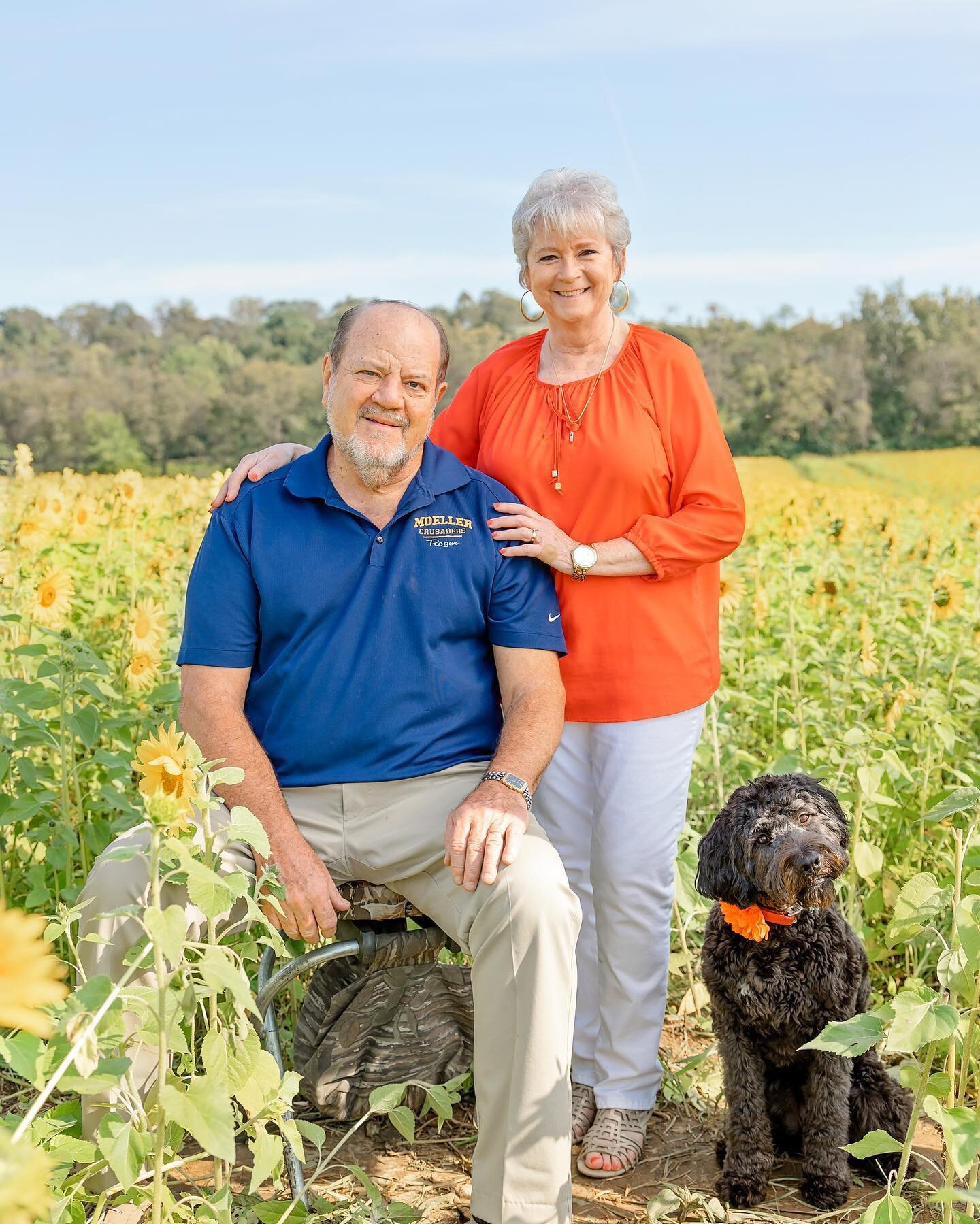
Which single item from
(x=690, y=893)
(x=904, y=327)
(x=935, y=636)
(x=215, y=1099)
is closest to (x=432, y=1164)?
(x=690, y=893)

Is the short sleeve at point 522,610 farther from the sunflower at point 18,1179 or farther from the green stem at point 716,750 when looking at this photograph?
the sunflower at point 18,1179

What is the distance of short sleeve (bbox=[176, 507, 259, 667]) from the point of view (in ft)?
8.88

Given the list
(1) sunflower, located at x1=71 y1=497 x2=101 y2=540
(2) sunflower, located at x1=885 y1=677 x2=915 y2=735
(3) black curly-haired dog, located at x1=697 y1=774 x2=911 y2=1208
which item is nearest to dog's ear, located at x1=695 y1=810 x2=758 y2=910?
(3) black curly-haired dog, located at x1=697 y1=774 x2=911 y2=1208

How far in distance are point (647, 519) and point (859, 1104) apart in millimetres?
1308

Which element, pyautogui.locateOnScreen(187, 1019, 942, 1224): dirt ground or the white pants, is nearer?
pyautogui.locateOnScreen(187, 1019, 942, 1224): dirt ground

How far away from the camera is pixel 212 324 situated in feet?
136

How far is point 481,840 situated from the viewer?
7.78 ft

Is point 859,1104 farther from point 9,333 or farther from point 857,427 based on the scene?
point 9,333

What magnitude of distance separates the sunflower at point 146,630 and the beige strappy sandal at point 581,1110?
1695mm

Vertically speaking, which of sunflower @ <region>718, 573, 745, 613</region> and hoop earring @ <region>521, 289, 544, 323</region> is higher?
hoop earring @ <region>521, 289, 544, 323</region>

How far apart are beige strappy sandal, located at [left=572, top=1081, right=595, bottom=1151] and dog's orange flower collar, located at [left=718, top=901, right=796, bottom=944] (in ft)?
2.38

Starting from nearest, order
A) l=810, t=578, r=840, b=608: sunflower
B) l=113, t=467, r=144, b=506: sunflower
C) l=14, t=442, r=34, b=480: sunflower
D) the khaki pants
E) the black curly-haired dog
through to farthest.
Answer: the khaki pants, the black curly-haired dog, l=810, t=578, r=840, b=608: sunflower, l=113, t=467, r=144, b=506: sunflower, l=14, t=442, r=34, b=480: sunflower

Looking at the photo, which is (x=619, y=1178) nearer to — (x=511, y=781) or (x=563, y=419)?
(x=511, y=781)

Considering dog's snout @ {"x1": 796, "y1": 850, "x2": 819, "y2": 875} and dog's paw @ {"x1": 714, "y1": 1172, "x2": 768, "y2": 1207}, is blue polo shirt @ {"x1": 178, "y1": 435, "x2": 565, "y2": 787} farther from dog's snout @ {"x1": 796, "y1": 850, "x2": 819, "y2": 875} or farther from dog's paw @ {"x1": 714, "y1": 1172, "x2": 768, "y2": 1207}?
dog's paw @ {"x1": 714, "y1": 1172, "x2": 768, "y2": 1207}
